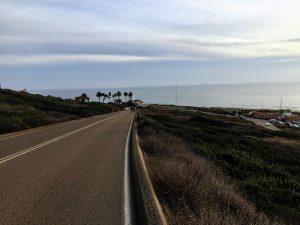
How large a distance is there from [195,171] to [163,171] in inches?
29.7

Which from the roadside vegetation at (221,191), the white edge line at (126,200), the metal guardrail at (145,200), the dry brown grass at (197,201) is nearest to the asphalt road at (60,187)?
the white edge line at (126,200)

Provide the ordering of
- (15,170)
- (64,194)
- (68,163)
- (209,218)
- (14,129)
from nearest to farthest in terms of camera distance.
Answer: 1. (209,218)
2. (64,194)
3. (15,170)
4. (68,163)
5. (14,129)

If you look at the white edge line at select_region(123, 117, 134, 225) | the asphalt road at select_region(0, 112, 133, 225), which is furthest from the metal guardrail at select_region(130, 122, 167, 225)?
the asphalt road at select_region(0, 112, 133, 225)

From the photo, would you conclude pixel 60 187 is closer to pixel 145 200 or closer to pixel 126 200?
pixel 126 200

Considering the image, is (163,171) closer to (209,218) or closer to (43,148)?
(209,218)

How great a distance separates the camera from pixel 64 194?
8.55 metres

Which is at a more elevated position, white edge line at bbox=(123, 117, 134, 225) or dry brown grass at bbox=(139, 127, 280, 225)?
dry brown grass at bbox=(139, 127, 280, 225)

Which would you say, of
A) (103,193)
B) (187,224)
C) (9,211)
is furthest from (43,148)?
(187,224)

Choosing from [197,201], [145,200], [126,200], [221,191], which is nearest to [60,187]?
[126,200]

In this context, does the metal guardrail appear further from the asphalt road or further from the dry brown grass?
the asphalt road

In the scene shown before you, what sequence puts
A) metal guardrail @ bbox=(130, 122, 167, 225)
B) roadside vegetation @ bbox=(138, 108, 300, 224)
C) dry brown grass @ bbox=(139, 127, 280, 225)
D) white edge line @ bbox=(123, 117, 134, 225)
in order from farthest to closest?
roadside vegetation @ bbox=(138, 108, 300, 224), white edge line @ bbox=(123, 117, 134, 225), metal guardrail @ bbox=(130, 122, 167, 225), dry brown grass @ bbox=(139, 127, 280, 225)

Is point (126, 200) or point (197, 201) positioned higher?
point (197, 201)

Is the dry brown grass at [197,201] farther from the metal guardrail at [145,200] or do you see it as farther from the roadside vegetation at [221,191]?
the metal guardrail at [145,200]

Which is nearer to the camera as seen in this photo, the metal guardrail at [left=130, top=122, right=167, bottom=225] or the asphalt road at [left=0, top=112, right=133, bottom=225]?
the metal guardrail at [left=130, top=122, right=167, bottom=225]
